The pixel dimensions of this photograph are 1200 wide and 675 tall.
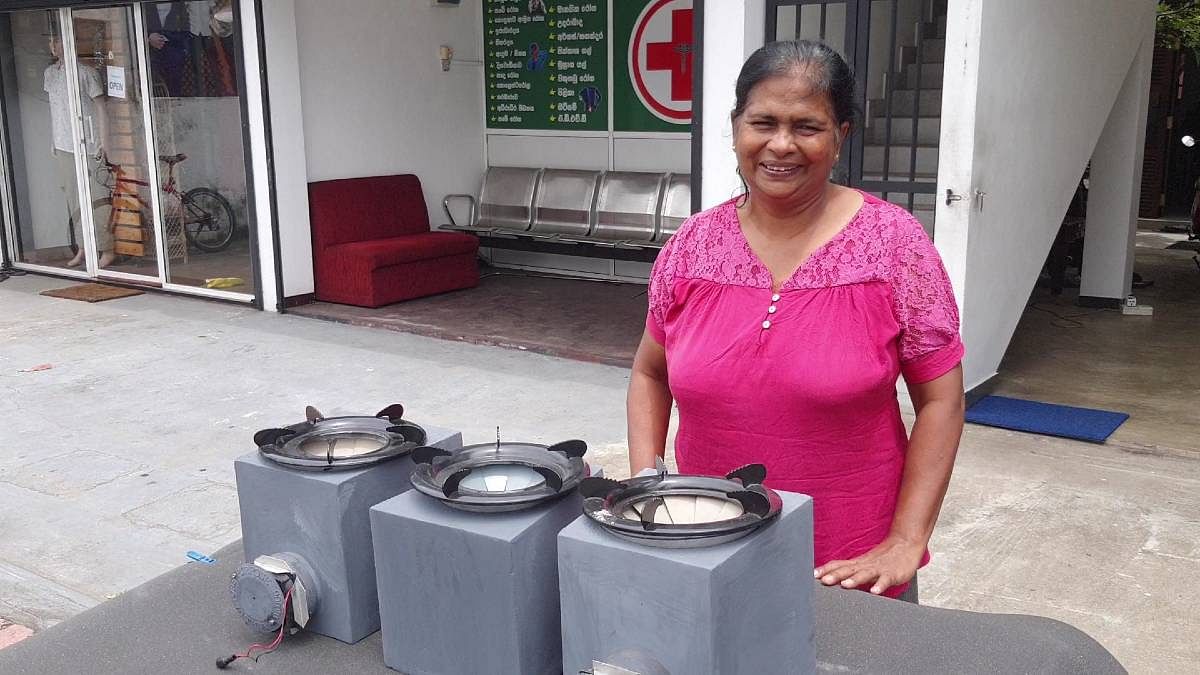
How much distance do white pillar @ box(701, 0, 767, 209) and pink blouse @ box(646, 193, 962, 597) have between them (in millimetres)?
3671

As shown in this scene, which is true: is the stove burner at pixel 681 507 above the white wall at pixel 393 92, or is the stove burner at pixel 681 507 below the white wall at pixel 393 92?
below

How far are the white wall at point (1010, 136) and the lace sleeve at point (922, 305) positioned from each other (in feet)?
11.1

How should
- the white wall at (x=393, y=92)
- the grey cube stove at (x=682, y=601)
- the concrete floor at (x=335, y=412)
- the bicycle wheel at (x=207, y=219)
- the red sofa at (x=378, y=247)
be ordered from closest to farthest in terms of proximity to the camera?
the grey cube stove at (x=682, y=601), the concrete floor at (x=335, y=412), the red sofa at (x=378, y=247), the white wall at (x=393, y=92), the bicycle wheel at (x=207, y=219)

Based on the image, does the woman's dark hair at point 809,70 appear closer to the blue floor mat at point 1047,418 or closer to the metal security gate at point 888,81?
the metal security gate at point 888,81

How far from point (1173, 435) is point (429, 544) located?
4452 mm

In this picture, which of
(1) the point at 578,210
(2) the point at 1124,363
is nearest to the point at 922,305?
(2) the point at 1124,363

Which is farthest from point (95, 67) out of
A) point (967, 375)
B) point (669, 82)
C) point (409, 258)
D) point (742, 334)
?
point (742, 334)

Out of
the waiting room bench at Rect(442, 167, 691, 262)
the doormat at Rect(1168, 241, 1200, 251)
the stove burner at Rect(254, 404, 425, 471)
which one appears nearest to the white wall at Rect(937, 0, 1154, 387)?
the waiting room bench at Rect(442, 167, 691, 262)

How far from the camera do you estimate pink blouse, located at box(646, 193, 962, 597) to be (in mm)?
1647

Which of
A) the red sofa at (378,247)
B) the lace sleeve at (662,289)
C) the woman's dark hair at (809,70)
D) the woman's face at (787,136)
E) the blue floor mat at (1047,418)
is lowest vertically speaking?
the blue floor mat at (1047,418)

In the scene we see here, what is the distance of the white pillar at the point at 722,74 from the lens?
5379mm

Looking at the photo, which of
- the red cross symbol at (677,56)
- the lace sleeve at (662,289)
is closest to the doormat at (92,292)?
the red cross symbol at (677,56)

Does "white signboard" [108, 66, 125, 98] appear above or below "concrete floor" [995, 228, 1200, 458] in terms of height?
above

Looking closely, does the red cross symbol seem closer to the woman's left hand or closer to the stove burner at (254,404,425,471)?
the woman's left hand
